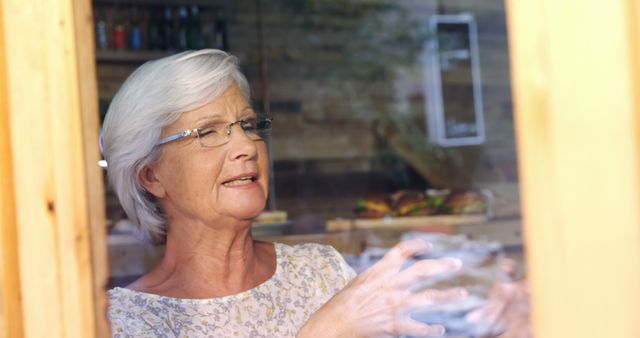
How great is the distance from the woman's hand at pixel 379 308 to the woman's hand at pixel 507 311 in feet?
0.32

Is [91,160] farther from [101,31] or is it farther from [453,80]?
[453,80]

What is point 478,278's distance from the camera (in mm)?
2893

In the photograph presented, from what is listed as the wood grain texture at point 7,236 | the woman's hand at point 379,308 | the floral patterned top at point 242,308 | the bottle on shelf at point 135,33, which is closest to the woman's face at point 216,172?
the floral patterned top at point 242,308

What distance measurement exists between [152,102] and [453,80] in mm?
3901

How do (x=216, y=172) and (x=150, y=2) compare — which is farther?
(x=150, y=2)

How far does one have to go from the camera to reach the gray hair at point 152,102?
2.20m

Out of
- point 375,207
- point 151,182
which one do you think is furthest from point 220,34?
point 151,182

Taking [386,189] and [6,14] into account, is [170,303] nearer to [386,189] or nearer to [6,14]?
[6,14]

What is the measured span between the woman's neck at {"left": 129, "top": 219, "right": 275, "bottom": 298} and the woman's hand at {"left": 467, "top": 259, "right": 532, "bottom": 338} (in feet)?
2.25

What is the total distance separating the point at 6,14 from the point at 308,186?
165 inches

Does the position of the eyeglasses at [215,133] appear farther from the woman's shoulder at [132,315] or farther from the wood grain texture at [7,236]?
the wood grain texture at [7,236]

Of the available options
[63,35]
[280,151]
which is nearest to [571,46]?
[63,35]

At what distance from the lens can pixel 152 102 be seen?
2.20 metres

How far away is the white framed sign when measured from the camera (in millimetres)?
5805
